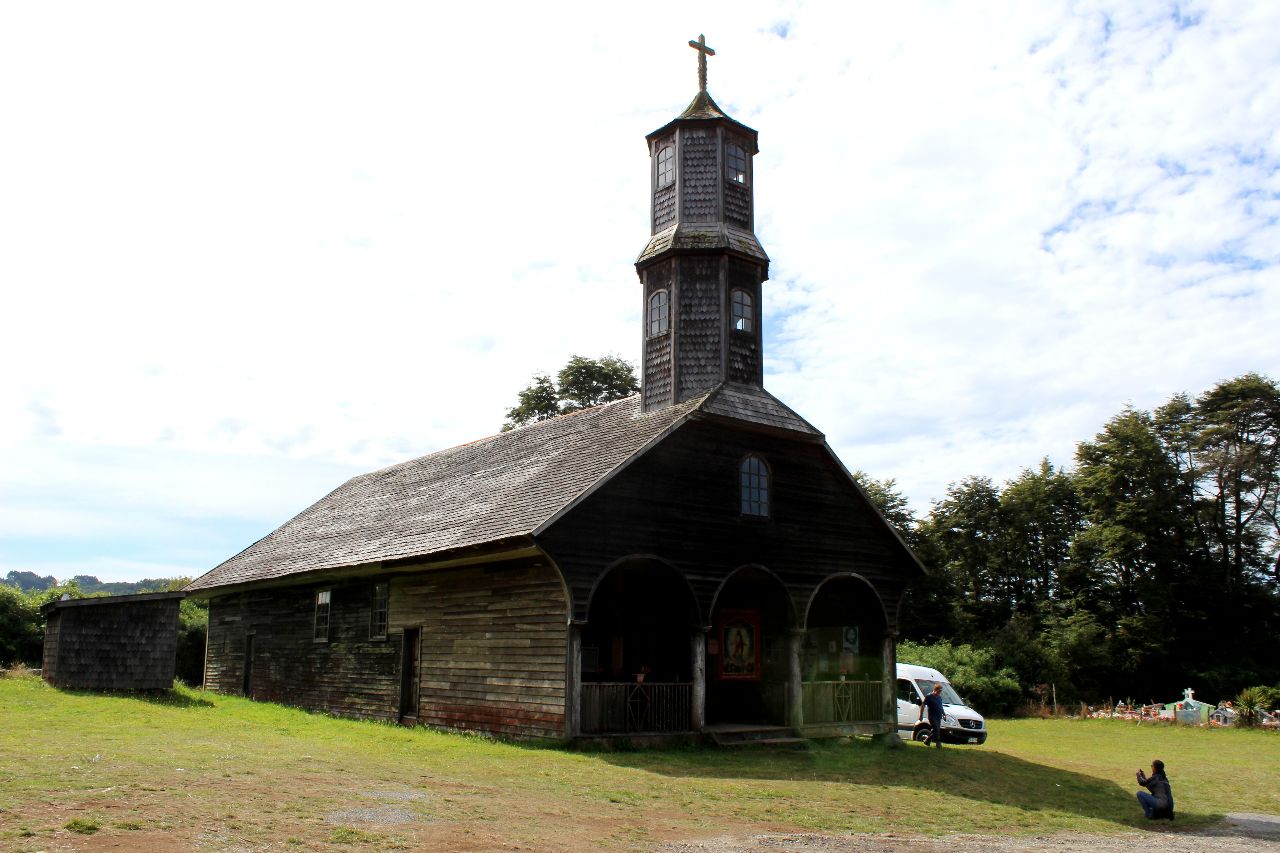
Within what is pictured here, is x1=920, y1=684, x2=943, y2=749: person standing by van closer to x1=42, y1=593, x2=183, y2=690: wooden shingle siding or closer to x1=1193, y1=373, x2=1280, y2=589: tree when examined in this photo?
x1=42, y1=593, x2=183, y2=690: wooden shingle siding

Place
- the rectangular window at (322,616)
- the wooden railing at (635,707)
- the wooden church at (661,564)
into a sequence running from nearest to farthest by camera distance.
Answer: the wooden railing at (635,707) → the wooden church at (661,564) → the rectangular window at (322,616)

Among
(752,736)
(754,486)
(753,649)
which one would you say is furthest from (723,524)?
(752,736)

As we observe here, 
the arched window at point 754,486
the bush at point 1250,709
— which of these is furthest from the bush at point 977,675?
the arched window at point 754,486

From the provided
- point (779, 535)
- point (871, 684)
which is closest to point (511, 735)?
point (779, 535)

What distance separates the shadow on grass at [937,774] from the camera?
14164 millimetres

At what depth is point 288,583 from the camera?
27016mm

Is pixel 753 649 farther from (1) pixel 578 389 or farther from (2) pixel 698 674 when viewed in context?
(1) pixel 578 389

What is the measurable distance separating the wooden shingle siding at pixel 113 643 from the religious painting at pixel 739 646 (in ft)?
45.1

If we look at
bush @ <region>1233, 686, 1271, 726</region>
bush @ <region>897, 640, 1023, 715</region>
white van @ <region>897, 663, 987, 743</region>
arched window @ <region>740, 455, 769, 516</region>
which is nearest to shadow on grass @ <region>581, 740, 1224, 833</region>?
white van @ <region>897, 663, 987, 743</region>

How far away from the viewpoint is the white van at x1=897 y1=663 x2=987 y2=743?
81.5ft

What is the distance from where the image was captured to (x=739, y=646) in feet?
72.9

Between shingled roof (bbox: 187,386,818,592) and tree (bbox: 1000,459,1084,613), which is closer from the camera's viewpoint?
shingled roof (bbox: 187,386,818,592)

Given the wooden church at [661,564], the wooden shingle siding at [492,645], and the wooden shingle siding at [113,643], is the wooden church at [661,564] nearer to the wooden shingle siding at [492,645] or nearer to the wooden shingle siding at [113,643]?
the wooden shingle siding at [492,645]

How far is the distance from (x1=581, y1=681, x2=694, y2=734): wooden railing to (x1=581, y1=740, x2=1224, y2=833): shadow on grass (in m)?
0.72
